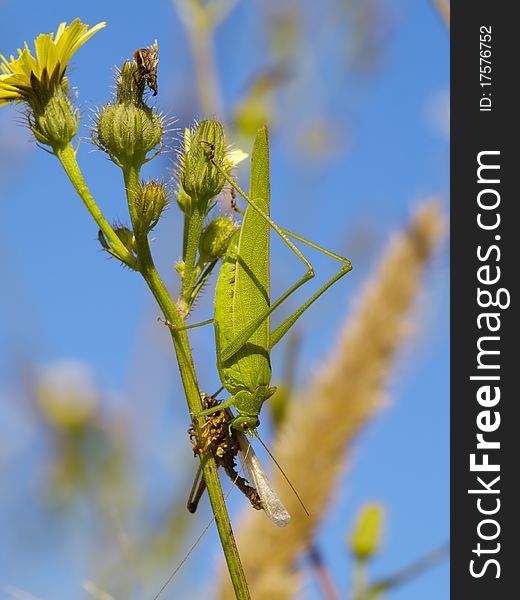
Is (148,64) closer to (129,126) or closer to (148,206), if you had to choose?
(129,126)

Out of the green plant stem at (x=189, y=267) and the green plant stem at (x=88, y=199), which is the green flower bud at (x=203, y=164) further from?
the green plant stem at (x=88, y=199)

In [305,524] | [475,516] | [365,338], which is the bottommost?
[305,524]

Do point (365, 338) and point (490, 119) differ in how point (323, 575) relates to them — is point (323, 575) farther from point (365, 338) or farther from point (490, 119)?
point (490, 119)

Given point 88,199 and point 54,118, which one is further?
point 54,118

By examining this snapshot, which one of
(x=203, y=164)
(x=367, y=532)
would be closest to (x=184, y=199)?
(x=203, y=164)

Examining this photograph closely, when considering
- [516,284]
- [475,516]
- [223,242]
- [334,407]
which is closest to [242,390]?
[223,242]
